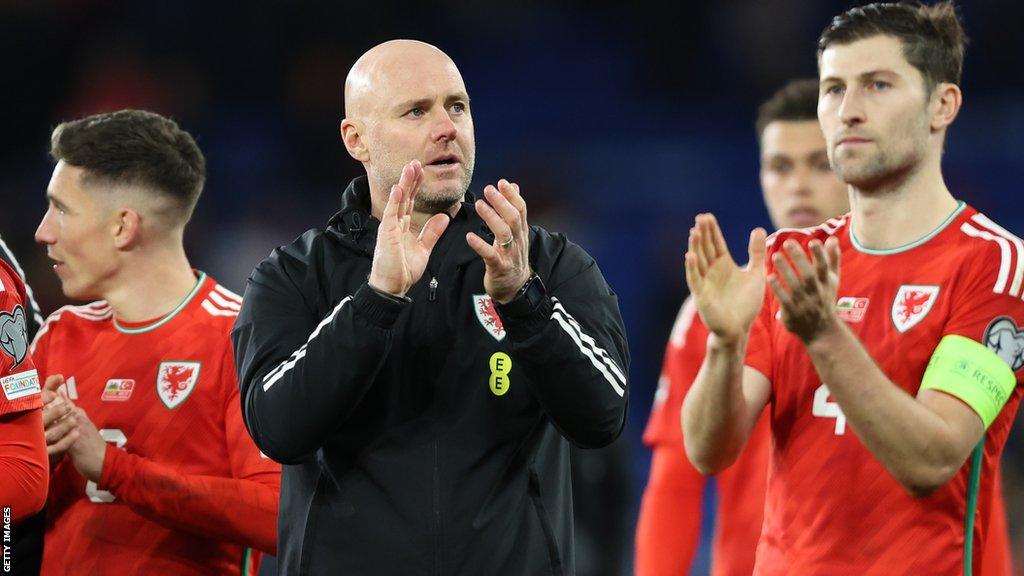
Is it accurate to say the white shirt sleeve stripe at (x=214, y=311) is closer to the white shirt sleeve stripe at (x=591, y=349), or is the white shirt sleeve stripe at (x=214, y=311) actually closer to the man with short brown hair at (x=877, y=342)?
the white shirt sleeve stripe at (x=591, y=349)

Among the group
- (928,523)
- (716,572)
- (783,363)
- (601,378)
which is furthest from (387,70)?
(716,572)

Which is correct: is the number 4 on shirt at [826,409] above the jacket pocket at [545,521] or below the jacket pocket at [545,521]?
above

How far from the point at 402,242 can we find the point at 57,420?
1334mm

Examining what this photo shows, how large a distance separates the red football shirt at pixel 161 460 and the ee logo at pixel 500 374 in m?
0.97

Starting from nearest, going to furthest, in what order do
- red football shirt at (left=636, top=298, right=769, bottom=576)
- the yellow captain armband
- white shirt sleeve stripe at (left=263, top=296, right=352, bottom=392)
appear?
white shirt sleeve stripe at (left=263, top=296, right=352, bottom=392) → the yellow captain armband → red football shirt at (left=636, top=298, right=769, bottom=576)

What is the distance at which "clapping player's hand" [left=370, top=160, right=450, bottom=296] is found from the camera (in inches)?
112

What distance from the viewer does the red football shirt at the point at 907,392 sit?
3080 millimetres

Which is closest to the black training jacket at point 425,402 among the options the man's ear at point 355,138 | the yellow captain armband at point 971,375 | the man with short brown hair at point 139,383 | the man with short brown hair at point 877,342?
the man's ear at point 355,138

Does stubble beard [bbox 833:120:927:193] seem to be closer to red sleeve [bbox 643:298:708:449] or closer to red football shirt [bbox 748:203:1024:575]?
red football shirt [bbox 748:203:1024:575]

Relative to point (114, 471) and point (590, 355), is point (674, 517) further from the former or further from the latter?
point (114, 471)

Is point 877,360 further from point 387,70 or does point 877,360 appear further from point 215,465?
point 215,465

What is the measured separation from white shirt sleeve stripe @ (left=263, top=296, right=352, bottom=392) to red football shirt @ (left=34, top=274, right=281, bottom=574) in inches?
33.2

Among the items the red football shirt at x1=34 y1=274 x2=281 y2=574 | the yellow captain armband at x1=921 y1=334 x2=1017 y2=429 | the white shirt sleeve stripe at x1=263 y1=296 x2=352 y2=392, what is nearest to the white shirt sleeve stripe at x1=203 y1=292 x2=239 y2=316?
the red football shirt at x1=34 y1=274 x2=281 y2=574

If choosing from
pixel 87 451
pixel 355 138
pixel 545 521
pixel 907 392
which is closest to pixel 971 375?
pixel 907 392
